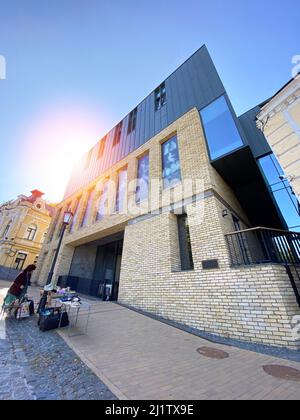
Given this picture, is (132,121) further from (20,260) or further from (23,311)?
(20,260)

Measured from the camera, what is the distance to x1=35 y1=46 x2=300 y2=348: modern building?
4.37m

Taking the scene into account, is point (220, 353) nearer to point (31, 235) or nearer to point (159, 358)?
point (159, 358)

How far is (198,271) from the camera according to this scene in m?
5.39

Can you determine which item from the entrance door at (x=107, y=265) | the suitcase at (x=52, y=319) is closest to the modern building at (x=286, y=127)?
the suitcase at (x=52, y=319)

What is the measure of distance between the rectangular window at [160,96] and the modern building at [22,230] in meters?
22.4

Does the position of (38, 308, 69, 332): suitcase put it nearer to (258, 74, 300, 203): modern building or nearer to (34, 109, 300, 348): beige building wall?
(34, 109, 300, 348): beige building wall

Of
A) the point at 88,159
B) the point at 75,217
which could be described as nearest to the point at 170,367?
the point at 75,217

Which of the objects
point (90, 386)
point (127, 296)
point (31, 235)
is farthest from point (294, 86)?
point (31, 235)

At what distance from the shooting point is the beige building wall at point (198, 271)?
158 inches

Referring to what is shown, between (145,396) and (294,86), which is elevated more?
(294,86)

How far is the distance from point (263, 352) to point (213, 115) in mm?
8242

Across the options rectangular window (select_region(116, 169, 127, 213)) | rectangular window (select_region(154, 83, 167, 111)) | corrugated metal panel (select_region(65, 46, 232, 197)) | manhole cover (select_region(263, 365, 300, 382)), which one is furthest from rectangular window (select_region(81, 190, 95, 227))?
manhole cover (select_region(263, 365, 300, 382))

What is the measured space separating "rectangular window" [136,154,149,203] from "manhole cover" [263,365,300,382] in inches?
265
